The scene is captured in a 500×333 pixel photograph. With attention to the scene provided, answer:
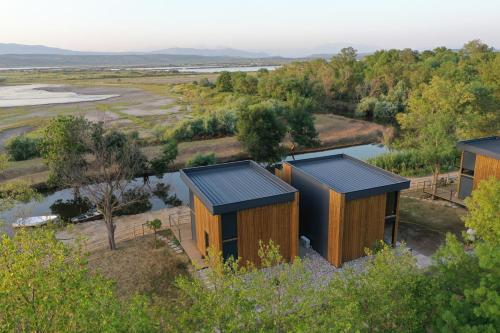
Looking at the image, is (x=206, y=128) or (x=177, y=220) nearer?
(x=177, y=220)

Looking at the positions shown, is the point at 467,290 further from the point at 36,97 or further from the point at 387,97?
the point at 36,97

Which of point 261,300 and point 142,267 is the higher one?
point 261,300

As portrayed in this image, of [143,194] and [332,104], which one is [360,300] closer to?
[143,194]

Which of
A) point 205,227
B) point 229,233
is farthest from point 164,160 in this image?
point 229,233

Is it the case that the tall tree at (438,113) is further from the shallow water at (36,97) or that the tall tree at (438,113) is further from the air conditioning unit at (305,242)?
the shallow water at (36,97)

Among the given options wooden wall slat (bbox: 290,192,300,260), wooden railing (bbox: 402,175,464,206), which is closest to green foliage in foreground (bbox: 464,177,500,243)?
wooden wall slat (bbox: 290,192,300,260)

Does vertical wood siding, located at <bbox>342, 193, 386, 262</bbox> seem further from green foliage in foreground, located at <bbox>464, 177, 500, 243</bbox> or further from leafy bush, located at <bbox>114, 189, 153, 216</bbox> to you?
leafy bush, located at <bbox>114, 189, 153, 216</bbox>
